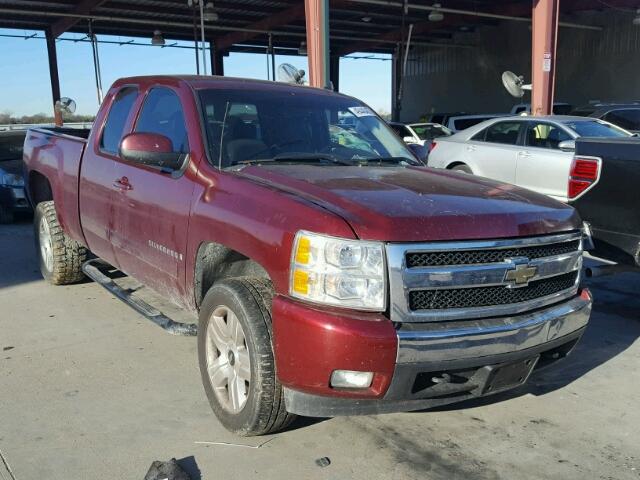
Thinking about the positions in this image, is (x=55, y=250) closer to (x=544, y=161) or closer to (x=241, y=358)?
(x=241, y=358)

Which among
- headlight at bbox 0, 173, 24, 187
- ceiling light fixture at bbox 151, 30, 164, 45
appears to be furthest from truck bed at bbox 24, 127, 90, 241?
ceiling light fixture at bbox 151, 30, 164, 45

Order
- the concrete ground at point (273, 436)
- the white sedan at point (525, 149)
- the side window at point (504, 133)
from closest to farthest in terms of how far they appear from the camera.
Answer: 1. the concrete ground at point (273, 436)
2. the white sedan at point (525, 149)
3. the side window at point (504, 133)

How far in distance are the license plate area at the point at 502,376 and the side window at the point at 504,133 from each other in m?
7.09

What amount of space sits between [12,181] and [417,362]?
8874 mm

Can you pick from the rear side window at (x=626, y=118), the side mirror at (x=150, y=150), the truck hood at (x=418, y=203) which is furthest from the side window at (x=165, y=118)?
the rear side window at (x=626, y=118)

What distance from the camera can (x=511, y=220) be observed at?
2852 millimetres

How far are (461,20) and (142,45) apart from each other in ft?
53.9

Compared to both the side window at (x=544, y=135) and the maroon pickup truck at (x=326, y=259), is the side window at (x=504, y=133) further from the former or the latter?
the maroon pickup truck at (x=326, y=259)

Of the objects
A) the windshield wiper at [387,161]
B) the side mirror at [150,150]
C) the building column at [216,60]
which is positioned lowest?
the windshield wiper at [387,161]

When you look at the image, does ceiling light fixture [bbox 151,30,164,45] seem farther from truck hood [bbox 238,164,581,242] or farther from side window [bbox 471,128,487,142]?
truck hood [bbox 238,164,581,242]

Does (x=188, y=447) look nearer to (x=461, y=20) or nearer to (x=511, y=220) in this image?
(x=511, y=220)

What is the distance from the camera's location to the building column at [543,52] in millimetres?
16172

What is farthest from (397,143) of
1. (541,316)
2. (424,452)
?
(424,452)

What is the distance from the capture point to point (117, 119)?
468cm
